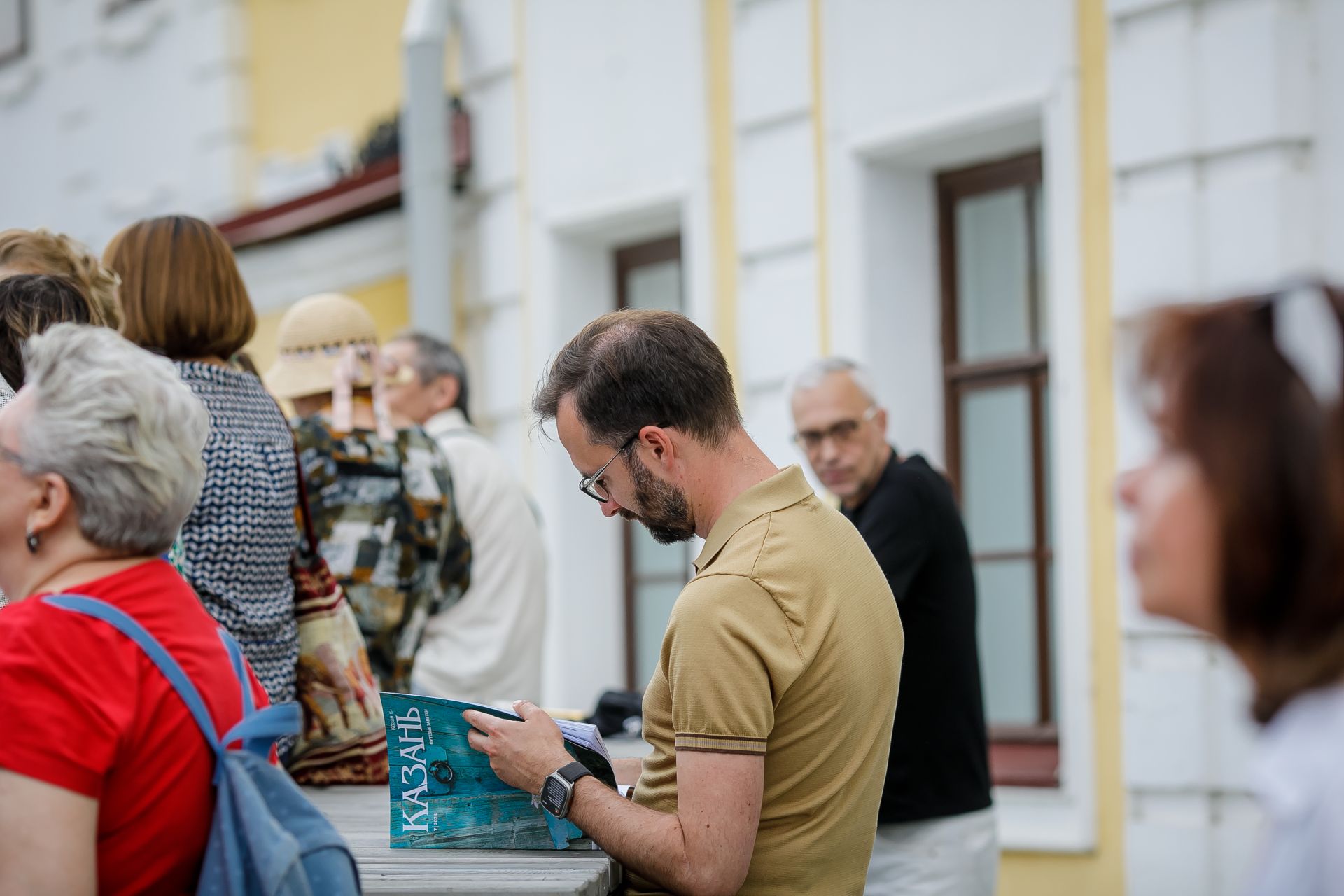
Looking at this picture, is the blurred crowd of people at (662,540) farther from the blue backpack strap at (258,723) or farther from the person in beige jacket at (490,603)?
the person in beige jacket at (490,603)

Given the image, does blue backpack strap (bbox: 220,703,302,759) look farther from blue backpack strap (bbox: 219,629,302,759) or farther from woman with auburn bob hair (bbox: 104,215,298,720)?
woman with auburn bob hair (bbox: 104,215,298,720)

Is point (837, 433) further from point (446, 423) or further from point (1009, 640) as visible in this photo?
point (1009, 640)

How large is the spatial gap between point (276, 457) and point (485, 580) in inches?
59.6

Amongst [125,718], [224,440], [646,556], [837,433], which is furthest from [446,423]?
[125,718]

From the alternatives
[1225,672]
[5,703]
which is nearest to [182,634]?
[5,703]

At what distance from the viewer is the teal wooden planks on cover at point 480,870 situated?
2.08m

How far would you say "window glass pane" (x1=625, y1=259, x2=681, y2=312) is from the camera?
690 centimetres

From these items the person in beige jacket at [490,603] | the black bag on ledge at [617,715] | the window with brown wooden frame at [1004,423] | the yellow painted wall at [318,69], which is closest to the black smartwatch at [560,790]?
the black bag on ledge at [617,715]

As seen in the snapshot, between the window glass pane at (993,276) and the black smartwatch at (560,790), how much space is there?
366 centimetres

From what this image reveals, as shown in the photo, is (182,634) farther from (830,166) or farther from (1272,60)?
(830,166)

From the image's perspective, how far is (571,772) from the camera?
226cm

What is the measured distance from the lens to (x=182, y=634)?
1896 mm

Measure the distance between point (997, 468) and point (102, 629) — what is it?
14.0 feet

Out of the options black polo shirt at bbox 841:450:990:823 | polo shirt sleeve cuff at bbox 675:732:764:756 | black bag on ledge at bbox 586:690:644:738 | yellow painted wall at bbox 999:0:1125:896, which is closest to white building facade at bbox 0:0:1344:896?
yellow painted wall at bbox 999:0:1125:896
